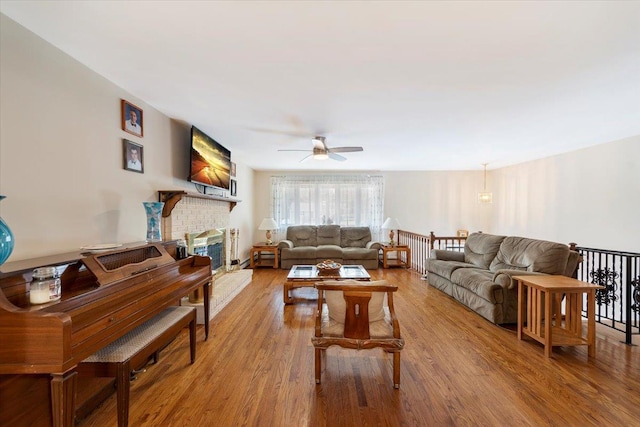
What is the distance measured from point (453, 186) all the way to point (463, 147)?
110 inches

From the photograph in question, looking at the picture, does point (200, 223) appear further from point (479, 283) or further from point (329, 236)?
point (479, 283)

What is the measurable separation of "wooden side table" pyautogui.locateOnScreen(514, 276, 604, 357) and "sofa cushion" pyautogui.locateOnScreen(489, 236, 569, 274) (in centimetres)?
42

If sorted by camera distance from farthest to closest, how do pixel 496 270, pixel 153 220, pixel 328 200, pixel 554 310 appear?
pixel 328 200, pixel 496 270, pixel 554 310, pixel 153 220

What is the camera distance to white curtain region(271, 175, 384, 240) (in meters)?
6.86

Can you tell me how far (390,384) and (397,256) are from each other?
4642 mm

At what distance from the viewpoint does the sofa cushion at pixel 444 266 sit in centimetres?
395

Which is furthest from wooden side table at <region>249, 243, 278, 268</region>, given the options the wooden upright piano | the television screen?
the wooden upright piano

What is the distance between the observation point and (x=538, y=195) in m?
5.38

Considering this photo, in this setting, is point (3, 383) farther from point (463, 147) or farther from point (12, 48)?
point (463, 147)

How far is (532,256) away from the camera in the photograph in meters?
3.13

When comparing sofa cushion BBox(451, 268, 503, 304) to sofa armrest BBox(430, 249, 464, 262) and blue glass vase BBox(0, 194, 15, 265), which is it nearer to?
sofa armrest BBox(430, 249, 464, 262)

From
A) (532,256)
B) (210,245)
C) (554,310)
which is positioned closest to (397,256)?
(532,256)

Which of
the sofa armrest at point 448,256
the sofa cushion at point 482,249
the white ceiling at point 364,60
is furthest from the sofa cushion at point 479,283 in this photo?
the white ceiling at point 364,60

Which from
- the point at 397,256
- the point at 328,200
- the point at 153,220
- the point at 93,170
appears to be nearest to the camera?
the point at 93,170
